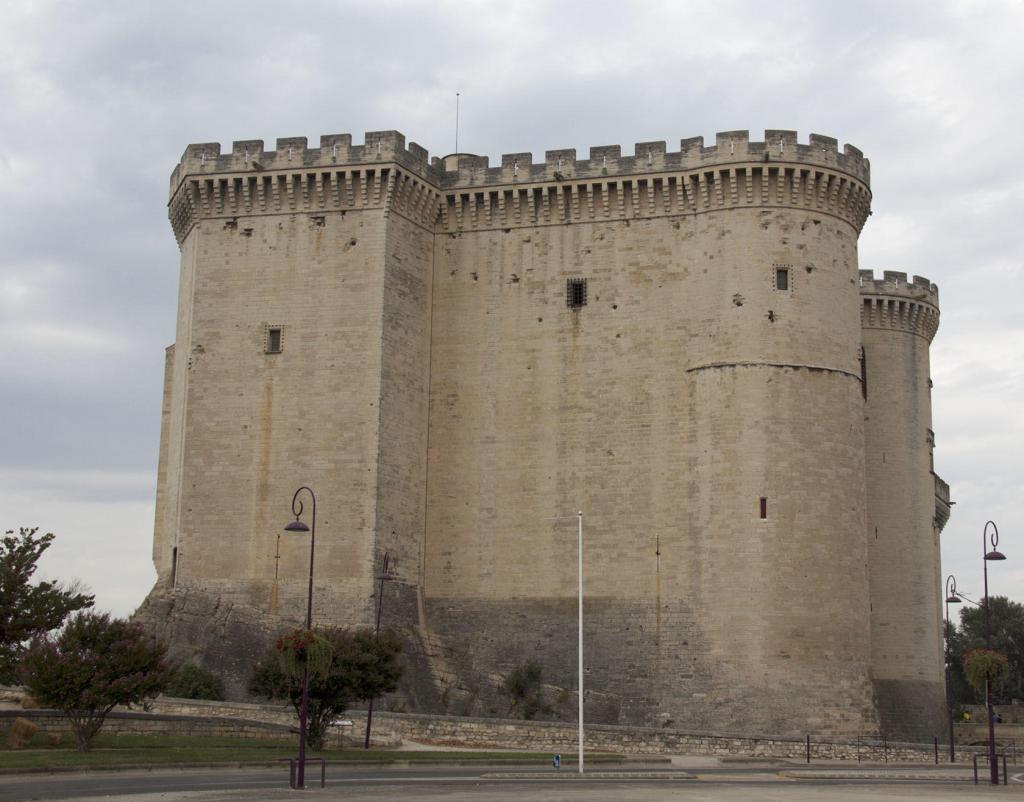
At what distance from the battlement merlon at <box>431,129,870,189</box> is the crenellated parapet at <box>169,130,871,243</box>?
0.09 ft

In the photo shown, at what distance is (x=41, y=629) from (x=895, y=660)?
81.0ft

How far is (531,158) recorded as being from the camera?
41.2 m

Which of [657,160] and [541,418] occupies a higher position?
[657,160]

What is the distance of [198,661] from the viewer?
3712 centimetres

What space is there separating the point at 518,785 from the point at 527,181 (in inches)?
827

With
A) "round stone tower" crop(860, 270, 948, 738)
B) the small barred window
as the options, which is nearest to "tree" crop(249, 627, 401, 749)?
the small barred window

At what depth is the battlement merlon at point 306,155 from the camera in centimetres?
3991

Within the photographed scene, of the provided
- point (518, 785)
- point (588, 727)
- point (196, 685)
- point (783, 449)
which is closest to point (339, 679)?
point (588, 727)

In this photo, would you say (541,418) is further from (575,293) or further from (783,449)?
(783,449)

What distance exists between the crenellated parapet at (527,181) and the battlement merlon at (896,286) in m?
6.54

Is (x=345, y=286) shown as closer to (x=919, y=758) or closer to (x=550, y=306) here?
(x=550, y=306)

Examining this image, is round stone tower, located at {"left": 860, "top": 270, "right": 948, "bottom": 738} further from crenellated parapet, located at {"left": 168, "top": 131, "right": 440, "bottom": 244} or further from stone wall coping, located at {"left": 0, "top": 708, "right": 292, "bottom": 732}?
stone wall coping, located at {"left": 0, "top": 708, "right": 292, "bottom": 732}

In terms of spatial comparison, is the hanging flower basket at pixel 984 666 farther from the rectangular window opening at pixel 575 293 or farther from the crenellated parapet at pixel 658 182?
the rectangular window opening at pixel 575 293

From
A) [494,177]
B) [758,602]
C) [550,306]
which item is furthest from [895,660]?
[494,177]
